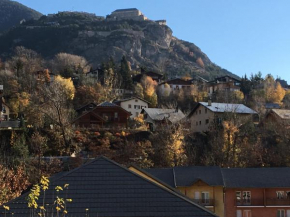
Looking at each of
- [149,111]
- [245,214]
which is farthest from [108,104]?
[245,214]

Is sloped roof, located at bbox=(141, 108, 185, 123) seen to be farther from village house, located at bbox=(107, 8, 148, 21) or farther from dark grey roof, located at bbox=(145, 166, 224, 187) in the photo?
village house, located at bbox=(107, 8, 148, 21)

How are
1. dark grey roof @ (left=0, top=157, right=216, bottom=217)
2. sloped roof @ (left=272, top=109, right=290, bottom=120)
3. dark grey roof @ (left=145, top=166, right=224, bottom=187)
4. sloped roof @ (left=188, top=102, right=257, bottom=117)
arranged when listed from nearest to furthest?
dark grey roof @ (left=0, top=157, right=216, bottom=217) < dark grey roof @ (left=145, top=166, right=224, bottom=187) < sloped roof @ (left=188, top=102, right=257, bottom=117) < sloped roof @ (left=272, top=109, right=290, bottom=120)

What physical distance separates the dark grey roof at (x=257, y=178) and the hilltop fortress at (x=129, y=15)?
6081 inches

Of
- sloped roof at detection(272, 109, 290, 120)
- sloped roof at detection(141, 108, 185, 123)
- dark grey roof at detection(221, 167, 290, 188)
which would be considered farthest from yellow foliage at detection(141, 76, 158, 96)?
dark grey roof at detection(221, 167, 290, 188)

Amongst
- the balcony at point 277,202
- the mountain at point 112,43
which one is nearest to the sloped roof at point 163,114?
the balcony at point 277,202

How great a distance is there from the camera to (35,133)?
4122cm

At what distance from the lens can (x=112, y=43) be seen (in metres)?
143

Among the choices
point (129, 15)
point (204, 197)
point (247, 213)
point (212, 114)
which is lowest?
point (247, 213)

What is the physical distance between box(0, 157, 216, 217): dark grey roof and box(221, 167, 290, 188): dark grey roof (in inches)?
764

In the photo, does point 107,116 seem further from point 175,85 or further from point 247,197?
point 175,85

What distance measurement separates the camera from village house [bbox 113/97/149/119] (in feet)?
210

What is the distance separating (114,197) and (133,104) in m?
53.2

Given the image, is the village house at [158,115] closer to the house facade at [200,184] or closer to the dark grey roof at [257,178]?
the house facade at [200,184]

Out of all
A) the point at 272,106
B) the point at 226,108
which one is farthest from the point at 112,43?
the point at 226,108
